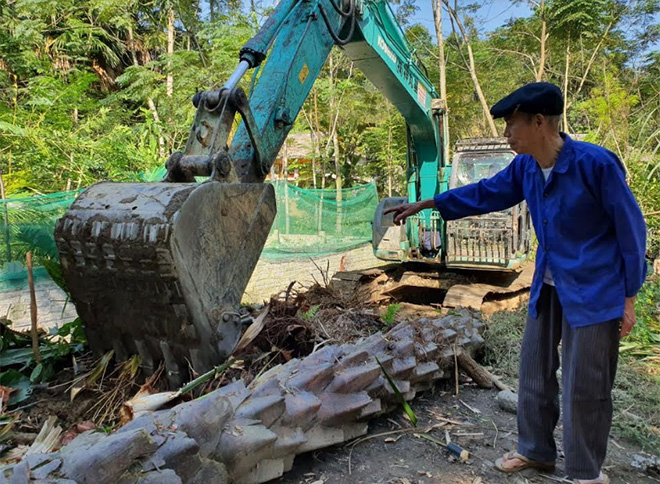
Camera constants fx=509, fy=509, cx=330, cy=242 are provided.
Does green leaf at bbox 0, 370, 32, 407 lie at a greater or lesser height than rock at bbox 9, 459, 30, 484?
lesser

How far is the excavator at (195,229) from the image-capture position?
230 centimetres

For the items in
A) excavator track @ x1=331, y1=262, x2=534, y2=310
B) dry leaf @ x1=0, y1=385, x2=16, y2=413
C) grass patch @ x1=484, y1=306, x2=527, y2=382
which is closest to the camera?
dry leaf @ x1=0, y1=385, x2=16, y2=413

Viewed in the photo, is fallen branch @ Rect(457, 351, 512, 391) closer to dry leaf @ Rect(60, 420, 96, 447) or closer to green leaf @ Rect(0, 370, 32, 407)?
dry leaf @ Rect(60, 420, 96, 447)

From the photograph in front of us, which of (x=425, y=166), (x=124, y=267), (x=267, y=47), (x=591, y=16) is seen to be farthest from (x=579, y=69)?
(x=124, y=267)

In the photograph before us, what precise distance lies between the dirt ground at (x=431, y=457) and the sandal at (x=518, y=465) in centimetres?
3

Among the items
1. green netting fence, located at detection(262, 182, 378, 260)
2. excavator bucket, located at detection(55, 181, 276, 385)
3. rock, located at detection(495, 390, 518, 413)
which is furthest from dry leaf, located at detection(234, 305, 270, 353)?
green netting fence, located at detection(262, 182, 378, 260)

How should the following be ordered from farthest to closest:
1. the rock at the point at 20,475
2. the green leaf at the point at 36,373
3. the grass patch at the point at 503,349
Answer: the grass patch at the point at 503,349 < the green leaf at the point at 36,373 < the rock at the point at 20,475

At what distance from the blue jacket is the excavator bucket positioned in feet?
4.97

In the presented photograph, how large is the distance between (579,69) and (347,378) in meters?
20.9

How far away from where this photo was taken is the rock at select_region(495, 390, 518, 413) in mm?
3111

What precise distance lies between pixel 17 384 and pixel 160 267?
3.82 ft

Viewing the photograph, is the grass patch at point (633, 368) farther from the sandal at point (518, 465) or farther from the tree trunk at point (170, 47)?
the tree trunk at point (170, 47)

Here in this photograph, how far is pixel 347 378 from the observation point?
2521mm

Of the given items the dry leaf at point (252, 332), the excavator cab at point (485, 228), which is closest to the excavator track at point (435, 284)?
the excavator cab at point (485, 228)
